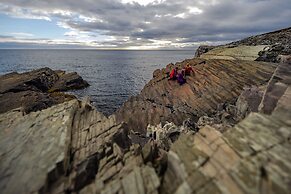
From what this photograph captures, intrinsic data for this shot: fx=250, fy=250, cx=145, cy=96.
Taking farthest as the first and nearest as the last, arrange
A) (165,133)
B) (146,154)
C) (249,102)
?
(165,133), (249,102), (146,154)

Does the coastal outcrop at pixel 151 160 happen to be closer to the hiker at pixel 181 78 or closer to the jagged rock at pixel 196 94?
the jagged rock at pixel 196 94

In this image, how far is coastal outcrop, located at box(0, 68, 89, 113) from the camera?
34.9m

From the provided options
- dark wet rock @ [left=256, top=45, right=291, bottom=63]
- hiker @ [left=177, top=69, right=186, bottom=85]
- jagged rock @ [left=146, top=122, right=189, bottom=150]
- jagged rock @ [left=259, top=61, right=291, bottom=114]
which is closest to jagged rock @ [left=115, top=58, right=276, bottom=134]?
hiker @ [left=177, top=69, right=186, bottom=85]

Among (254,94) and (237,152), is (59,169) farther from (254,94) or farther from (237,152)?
(254,94)

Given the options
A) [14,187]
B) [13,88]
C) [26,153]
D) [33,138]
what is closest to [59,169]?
[14,187]

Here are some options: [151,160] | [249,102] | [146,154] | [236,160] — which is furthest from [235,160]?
[249,102]

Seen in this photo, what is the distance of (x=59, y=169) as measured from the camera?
12.8m

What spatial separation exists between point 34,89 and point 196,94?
35.0 meters

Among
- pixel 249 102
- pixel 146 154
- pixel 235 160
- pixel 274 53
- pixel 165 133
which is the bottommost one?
pixel 165 133

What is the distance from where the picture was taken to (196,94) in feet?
106

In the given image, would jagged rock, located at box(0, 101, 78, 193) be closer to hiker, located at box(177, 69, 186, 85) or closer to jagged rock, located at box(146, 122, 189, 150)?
jagged rock, located at box(146, 122, 189, 150)

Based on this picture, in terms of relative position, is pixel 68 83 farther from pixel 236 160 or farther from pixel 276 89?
pixel 236 160

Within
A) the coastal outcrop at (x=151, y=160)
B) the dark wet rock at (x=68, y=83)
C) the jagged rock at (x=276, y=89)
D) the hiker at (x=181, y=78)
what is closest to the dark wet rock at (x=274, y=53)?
the hiker at (x=181, y=78)

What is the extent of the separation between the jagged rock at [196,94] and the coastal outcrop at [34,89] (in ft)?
39.8
